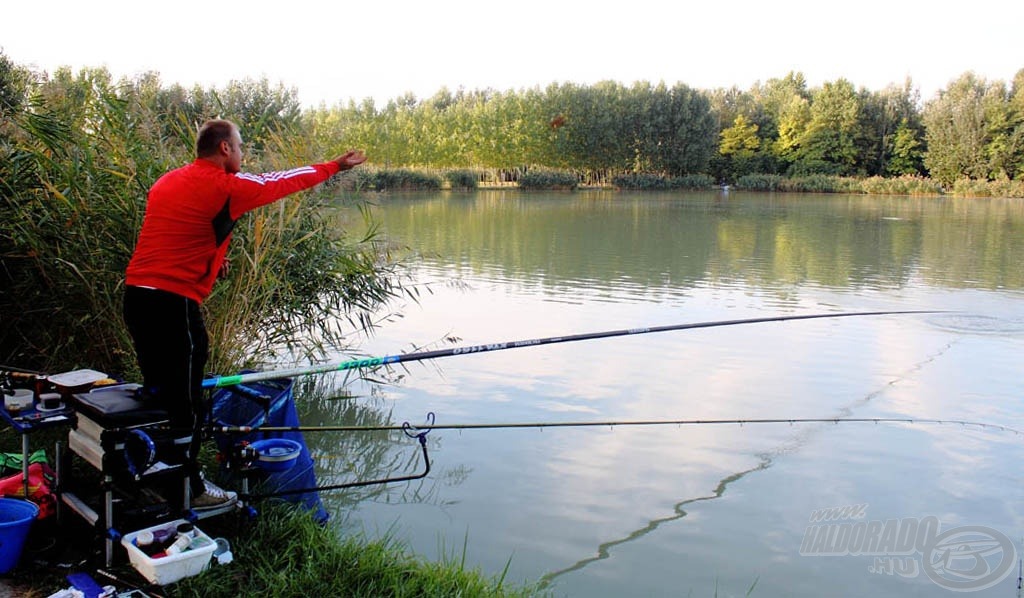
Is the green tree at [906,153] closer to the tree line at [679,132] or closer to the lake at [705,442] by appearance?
the tree line at [679,132]

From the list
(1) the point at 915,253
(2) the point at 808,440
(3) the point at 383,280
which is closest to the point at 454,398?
(3) the point at 383,280

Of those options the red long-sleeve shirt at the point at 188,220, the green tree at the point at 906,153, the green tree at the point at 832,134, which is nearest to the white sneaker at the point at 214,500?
the red long-sleeve shirt at the point at 188,220

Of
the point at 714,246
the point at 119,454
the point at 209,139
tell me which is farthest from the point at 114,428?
the point at 714,246

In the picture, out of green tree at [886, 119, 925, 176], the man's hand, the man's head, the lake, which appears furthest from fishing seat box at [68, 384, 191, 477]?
green tree at [886, 119, 925, 176]

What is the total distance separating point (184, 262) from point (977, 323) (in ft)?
32.6

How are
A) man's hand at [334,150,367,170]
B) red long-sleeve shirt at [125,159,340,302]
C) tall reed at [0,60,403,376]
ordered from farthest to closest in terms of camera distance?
tall reed at [0,60,403,376]
man's hand at [334,150,367,170]
red long-sleeve shirt at [125,159,340,302]

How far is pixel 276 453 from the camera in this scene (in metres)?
3.74

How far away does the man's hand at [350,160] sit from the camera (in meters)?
3.46

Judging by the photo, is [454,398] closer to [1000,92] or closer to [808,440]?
[808,440]

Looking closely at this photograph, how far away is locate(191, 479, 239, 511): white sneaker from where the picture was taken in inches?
129

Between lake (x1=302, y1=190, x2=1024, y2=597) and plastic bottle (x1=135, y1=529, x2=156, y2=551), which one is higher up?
plastic bottle (x1=135, y1=529, x2=156, y2=551)

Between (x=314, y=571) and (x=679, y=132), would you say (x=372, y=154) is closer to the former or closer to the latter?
(x=679, y=132)

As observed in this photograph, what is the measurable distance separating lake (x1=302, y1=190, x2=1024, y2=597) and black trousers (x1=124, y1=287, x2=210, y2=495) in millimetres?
1336

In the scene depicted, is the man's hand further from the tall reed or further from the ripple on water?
the ripple on water
